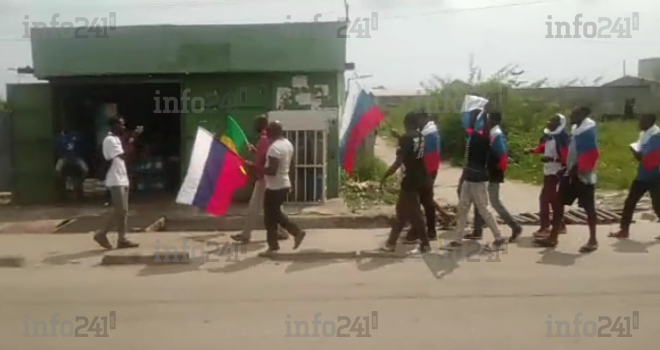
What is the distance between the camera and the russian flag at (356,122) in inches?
465

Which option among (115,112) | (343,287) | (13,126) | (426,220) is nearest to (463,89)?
(115,112)

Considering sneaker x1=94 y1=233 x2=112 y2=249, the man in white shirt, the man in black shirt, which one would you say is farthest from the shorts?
sneaker x1=94 y1=233 x2=112 y2=249

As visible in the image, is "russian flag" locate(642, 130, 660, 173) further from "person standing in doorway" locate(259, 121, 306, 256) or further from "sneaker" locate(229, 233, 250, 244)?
"sneaker" locate(229, 233, 250, 244)

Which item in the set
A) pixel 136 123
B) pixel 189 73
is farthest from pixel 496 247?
pixel 136 123

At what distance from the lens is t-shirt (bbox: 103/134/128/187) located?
30.1 ft

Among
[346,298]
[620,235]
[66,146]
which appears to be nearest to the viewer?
[346,298]

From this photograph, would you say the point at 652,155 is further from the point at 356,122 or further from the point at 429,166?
the point at 356,122

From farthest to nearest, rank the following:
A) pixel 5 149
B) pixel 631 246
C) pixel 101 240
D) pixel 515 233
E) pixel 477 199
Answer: pixel 5 149
pixel 515 233
pixel 101 240
pixel 631 246
pixel 477 199

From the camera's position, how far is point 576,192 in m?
9.10

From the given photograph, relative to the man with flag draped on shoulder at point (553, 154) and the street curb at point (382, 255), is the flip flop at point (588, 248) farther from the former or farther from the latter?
the street curb at point (382, 255)

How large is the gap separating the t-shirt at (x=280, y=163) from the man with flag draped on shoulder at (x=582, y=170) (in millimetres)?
3117

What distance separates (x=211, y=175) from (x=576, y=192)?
4279mm

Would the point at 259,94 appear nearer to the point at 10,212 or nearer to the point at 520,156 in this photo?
the point at 10,212

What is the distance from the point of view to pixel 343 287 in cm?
764
